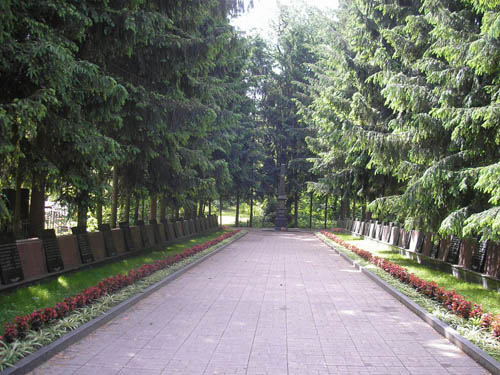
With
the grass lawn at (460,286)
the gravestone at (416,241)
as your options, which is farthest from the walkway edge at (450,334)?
the gravestone at (416,241)

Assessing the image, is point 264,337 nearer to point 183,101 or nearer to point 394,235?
point 183,101

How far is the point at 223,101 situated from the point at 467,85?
658 cm

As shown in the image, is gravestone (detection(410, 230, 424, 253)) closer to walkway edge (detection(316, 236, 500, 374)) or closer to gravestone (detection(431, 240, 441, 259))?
gravestone (detection(431, 240, 441, 259))

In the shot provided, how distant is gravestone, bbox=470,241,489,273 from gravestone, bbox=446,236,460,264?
114 cm

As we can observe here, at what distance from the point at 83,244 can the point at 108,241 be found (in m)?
1.50

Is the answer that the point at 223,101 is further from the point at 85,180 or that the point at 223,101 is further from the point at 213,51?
the point at 85,180

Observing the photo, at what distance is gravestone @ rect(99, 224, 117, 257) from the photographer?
12347mm

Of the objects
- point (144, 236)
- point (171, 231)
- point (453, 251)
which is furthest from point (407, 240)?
point (171, 231)

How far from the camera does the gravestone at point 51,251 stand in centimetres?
927

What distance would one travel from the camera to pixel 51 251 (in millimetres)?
9461

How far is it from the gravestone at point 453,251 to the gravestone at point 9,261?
1030 cm

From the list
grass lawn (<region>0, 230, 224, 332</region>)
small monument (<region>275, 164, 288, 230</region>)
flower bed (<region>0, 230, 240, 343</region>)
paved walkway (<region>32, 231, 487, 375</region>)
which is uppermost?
small monument (<region>275, 164, 288, 230</region>)

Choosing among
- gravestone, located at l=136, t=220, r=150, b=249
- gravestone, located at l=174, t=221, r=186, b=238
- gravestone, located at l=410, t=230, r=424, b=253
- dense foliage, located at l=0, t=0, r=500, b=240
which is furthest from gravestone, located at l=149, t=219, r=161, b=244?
gravestone, located at l=410, t=230, r=424, b=253

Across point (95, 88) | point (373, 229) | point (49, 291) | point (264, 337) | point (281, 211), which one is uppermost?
point (95, 88)
